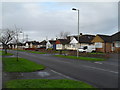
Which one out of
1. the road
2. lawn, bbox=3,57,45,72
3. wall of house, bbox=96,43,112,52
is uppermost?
wall of house, bbox=96,43,112,52

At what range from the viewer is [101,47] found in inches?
1585

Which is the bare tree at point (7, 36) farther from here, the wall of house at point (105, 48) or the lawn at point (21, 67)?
the wall of house at point (105, 48)

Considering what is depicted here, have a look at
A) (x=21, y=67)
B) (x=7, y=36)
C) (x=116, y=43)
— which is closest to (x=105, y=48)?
(x=116, y=43)

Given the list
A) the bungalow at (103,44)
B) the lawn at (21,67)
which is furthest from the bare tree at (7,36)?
the bungalow at (103,44)

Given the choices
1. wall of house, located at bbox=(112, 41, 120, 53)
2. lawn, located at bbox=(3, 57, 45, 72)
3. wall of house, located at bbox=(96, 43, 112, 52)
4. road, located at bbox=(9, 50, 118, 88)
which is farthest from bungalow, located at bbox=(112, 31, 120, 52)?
lawn, located at bbox=(3, 57, 45, 72)

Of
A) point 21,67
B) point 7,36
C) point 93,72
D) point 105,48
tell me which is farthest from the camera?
point 105,48

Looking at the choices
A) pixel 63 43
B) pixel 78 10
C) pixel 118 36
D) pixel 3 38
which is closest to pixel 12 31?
pixel 3 38

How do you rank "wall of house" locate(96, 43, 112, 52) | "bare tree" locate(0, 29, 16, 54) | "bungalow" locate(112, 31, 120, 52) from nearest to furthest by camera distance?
1. "bare tree" locate(0, 29, 16, 54)
2. "bungalow" locate(112, 31, 120, 52)
3. "wall of house" locate(96, 43, 112, 52)

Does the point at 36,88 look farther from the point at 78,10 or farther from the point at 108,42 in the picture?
the point at 108,42

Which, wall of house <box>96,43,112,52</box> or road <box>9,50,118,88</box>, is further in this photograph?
wall of house <box>96,43,112,52</box>

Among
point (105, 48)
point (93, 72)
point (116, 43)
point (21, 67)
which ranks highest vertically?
point (116, 43)

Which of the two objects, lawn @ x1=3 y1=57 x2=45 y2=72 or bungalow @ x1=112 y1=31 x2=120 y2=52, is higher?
bungalow @ x1=112 y1=31 x2=120 y2=52

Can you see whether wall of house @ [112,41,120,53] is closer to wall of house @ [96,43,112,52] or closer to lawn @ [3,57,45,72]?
wall of house @ [96,43,112,52]

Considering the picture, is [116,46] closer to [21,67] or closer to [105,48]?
[105,48]
